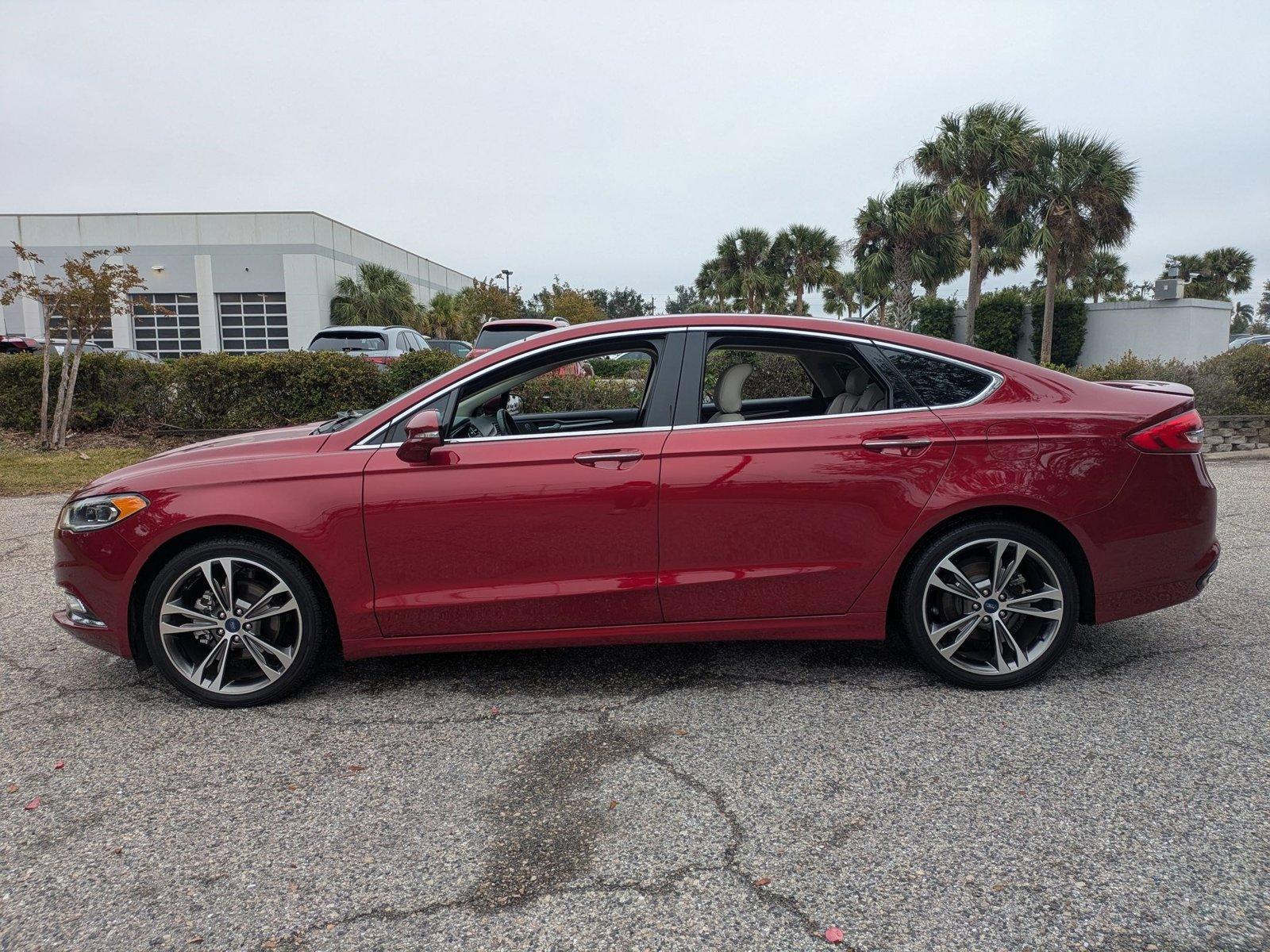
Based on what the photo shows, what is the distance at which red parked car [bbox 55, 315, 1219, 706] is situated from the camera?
11.2 ft

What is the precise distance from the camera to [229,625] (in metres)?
3.46

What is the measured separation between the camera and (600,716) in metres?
3.42

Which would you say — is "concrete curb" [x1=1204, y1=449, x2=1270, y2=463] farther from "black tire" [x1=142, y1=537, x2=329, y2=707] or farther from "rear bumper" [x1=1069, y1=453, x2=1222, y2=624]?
"black tire" [x1=142, y1=537, x2=329, y2=707]

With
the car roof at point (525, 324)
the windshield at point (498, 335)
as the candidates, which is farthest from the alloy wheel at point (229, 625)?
the windshield at point (498, 335)

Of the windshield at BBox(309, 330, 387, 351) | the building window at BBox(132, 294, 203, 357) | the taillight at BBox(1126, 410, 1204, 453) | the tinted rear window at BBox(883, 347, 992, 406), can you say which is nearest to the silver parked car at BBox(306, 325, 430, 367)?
the windshield at BBox(309, 330, 387, 351)

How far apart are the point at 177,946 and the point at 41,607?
3.95 m

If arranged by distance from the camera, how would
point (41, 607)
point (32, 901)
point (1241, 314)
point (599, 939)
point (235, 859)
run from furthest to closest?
point (1241, 314), point (41, 607), point (235, 859), point (32, 901), point (599, 939)

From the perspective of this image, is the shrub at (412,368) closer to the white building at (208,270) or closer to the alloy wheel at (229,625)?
the alloy wheel at (229,625)

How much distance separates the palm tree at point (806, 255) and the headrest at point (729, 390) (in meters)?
35.7

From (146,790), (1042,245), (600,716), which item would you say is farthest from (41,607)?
(1042,245)

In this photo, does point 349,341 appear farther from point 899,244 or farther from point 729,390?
point 899,244

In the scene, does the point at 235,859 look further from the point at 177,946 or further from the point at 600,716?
the point at 600,716

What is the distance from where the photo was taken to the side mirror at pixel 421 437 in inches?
131

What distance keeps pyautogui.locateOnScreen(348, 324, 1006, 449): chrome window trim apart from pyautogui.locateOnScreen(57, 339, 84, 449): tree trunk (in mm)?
10352
